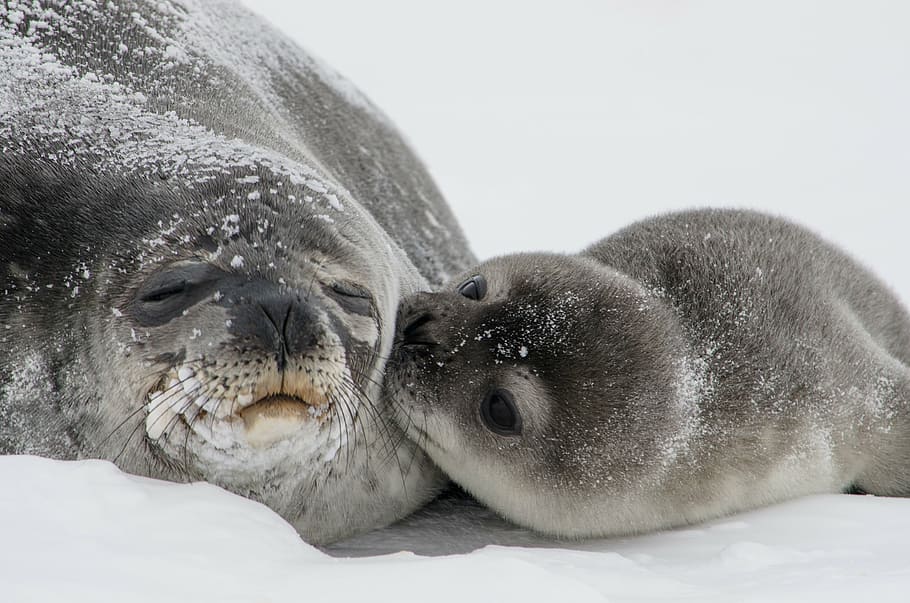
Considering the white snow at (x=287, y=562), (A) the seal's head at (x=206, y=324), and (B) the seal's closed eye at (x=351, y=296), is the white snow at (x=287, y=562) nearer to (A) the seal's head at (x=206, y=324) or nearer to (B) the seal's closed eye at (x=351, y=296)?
(A) the seal's head at (x=206, y=324)

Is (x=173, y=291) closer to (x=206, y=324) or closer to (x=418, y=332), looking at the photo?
(x=206, y=324)

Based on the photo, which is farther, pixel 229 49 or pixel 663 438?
pixel 229 49

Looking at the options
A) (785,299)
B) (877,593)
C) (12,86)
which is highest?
(785,299)

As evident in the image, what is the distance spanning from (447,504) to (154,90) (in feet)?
5.97

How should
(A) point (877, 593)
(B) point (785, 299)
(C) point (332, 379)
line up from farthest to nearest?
(B) point (785, 299), (C) point (332, 379), (A) point (877, 593)

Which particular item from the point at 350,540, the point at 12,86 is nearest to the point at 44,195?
the point at 12,86

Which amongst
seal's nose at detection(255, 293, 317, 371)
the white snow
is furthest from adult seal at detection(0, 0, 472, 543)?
the white snow

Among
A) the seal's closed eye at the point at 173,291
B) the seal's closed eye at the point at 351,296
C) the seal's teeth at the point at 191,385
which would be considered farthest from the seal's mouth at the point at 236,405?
the seal's closed eye at the point at 351,296

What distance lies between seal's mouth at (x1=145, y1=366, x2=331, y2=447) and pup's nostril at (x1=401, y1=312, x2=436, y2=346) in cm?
95

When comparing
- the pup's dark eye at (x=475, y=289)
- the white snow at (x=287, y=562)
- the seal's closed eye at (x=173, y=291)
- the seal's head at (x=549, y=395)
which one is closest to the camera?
the white snow at (x=287, y=562)

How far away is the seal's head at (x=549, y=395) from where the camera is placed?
3.61m

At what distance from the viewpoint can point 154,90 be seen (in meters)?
3.81

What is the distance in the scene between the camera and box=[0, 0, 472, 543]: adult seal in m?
2.84

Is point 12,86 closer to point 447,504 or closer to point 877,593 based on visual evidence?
point 447,504
